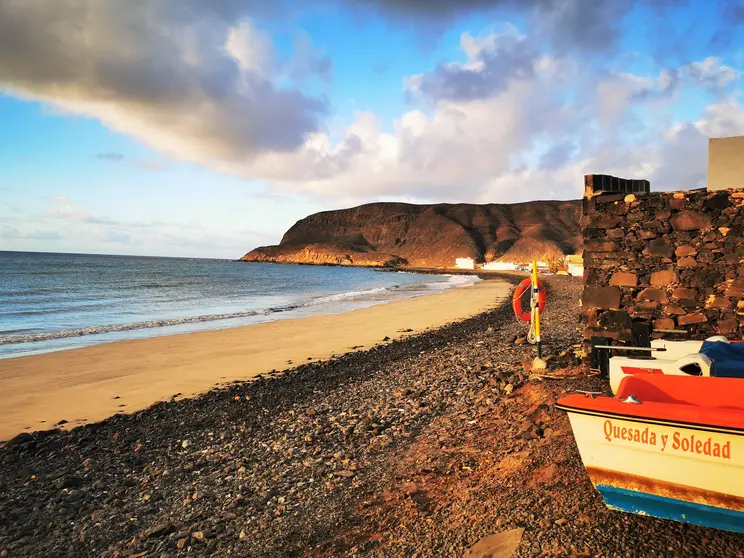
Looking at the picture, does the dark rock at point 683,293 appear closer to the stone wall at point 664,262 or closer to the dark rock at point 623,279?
the stone wall at point 664,262

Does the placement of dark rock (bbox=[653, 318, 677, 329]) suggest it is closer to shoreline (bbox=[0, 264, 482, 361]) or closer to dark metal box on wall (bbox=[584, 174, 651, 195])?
dark metal box on wall (bbox=[584, 174, 651, 195])

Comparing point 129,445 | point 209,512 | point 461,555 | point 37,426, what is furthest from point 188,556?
point 37,426

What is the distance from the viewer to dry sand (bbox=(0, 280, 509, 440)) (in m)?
9.28

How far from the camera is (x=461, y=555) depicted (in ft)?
11.9

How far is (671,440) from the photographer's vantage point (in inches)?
126

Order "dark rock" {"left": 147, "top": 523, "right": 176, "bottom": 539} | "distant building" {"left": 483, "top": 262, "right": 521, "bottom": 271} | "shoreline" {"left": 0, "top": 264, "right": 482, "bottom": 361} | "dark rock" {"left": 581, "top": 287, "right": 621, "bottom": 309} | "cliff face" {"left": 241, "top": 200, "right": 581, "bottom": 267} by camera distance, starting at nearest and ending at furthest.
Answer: "dark rock" {"left": 147, "top": 523, "right": 176, "bottom": 539}, "dark rock" {"left": 581, "top": 287, "right": 621, "bottom": 309}, "shoreline" {"left": 0, "top": 264, "right": 482, "bottom": 361}, "distant building" {"left": 483, "top": 262, "right": 521, "bottom": 271}, "cliff face" {"left": 241, "top": 200, "right": 581, "bottom": 267}

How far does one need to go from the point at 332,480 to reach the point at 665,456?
3523mm

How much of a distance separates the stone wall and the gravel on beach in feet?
4.48

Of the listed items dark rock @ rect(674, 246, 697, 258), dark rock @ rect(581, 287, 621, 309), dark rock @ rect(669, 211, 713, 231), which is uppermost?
dark rock @ rect(669, 211, 713, 231)

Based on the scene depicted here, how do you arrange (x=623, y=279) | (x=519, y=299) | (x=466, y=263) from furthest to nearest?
(x=466, y=263), (x=519, y=299), (x=623, y=279)

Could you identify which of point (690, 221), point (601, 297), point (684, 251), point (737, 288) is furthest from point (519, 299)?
point (737, 288)

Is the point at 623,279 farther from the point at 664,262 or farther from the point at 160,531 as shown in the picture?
the point at 160,531

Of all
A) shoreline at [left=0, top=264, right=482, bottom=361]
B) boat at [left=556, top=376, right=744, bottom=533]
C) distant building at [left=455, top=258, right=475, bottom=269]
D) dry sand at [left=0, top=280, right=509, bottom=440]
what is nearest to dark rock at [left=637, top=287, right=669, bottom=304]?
boat at [left=556, top=376, right=744, bottom=533]

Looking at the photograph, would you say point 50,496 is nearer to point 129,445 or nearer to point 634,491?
point 129,445
